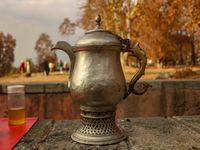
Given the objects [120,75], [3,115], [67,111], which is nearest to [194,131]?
[120,75]

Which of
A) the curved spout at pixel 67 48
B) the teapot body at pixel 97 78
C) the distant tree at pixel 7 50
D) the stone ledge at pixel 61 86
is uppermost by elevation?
the distant tree at pixel 7 50

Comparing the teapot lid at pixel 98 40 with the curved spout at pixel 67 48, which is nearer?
the teapot lid at pixel 98 40

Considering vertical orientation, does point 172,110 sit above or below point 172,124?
below

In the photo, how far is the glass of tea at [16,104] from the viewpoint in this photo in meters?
1.70

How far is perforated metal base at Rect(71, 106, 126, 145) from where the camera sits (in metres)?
1.33

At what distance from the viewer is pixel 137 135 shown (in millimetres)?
1481

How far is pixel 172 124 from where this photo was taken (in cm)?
174

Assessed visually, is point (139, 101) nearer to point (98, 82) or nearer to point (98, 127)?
point (98, 127)

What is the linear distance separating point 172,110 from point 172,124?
6.76ft

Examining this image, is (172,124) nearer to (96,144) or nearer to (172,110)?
(96,144)

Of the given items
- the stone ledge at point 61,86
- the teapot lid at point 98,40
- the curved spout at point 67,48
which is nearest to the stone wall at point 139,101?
the stone ledge at point 61,86

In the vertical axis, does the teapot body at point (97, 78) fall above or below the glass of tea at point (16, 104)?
above

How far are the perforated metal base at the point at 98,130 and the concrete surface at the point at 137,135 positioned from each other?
1.5 inches

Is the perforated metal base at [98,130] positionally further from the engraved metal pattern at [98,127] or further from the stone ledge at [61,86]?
the stone ledge at [61,86]
